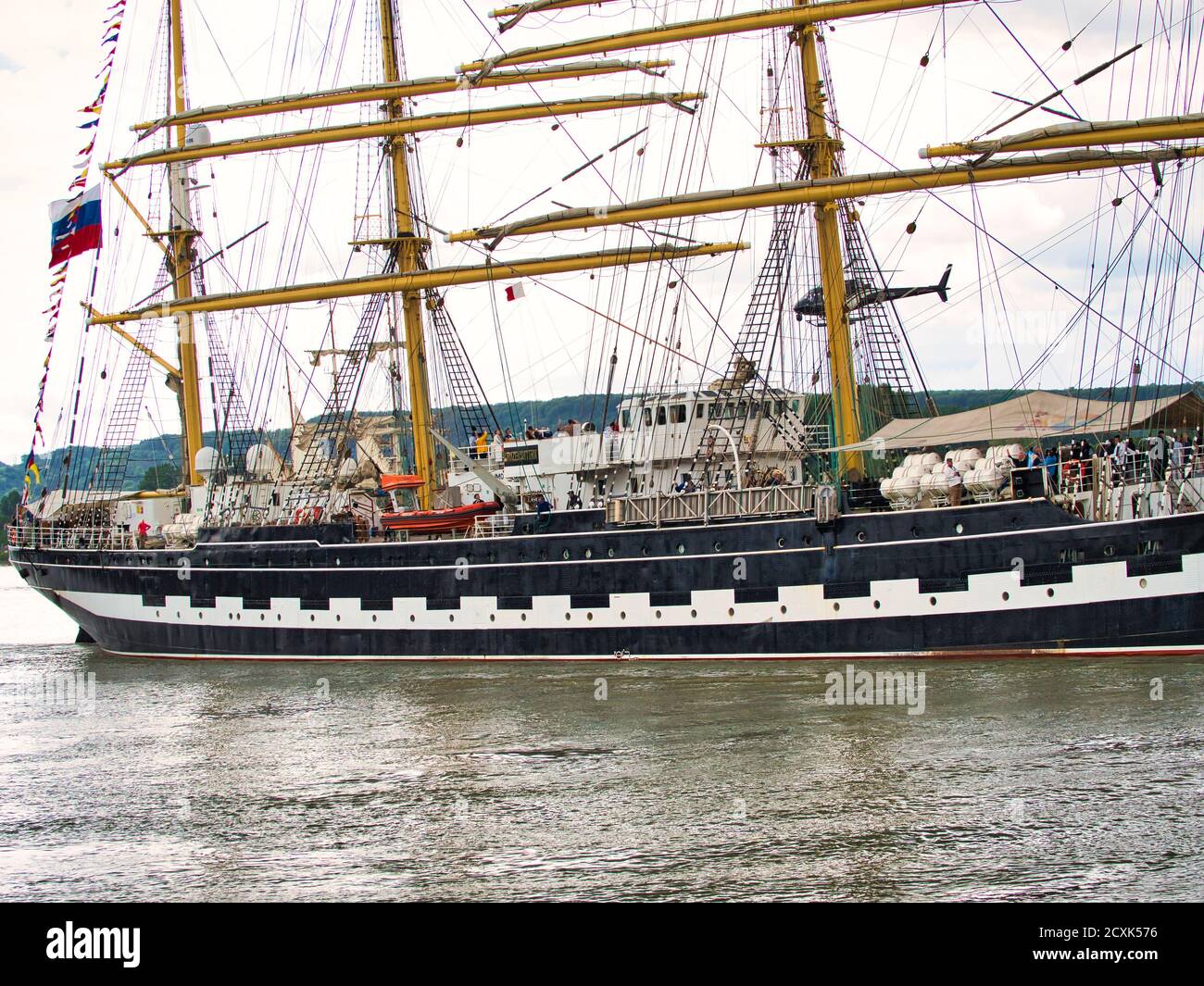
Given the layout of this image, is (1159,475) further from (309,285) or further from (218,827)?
(309,285)

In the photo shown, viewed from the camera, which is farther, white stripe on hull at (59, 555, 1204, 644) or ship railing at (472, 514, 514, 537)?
ship railing at (472, 514, 514, 537)

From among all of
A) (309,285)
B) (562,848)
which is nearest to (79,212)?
(309,285)

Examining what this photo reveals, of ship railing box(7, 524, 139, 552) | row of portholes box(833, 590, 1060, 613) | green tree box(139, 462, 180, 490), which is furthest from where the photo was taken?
green tree box(139, 462, 180, 490)

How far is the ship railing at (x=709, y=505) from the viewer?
2542 centimetres

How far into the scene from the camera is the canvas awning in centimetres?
2319

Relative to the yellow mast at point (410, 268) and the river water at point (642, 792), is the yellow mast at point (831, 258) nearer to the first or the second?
the river water at point (642, 792)

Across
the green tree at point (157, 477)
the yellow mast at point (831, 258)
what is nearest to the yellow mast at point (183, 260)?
the green tree at point (157, 477)

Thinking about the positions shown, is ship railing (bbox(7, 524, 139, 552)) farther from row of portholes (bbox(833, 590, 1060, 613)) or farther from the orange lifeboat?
row of portholes (bbox(833, 590, 1060, 613))

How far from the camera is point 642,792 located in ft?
48.8

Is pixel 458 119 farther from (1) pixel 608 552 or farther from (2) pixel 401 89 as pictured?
(1) pixel 608 552

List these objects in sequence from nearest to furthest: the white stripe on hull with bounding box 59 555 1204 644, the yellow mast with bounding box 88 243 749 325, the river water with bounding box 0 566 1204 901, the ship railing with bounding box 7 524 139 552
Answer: the river water with bounding box 0 566 1204 901
the white stripe on hull with bounding box 59 555 1204 644
the yellow mast with bounding box 88 243 749 325
the ship railing with bounding box 7 524 139 552

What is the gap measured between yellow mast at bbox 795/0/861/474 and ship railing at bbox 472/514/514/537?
750 centimetres

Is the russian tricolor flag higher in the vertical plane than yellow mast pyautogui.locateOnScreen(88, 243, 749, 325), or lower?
higher

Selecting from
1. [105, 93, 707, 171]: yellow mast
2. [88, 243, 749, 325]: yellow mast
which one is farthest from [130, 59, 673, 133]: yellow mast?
[88, 243, 749, 325]: yellow mast
